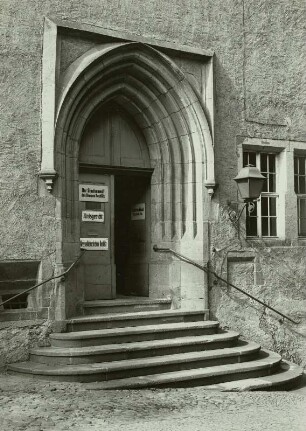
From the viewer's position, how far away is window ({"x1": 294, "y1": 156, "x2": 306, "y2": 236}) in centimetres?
1120

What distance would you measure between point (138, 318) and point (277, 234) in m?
3.22

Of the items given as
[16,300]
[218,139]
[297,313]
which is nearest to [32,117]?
[16,300]

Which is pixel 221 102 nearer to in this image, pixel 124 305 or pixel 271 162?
pixel 271 162

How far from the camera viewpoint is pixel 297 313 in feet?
35.6

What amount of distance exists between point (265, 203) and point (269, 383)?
366 cm

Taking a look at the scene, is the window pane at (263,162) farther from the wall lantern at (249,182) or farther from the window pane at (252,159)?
the wall lantern at (249,182)

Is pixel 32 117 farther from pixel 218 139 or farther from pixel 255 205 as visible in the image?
pixel 255 205

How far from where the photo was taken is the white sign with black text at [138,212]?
10328 millimetres

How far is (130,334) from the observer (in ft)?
27.6

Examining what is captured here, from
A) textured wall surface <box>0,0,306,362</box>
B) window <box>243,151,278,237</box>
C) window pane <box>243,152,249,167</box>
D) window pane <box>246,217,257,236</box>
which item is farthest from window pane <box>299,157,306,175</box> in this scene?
window pane <box>246,217,257,236</box>

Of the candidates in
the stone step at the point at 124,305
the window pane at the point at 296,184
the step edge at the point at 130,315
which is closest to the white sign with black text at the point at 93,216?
the stone step at the point at 124,305

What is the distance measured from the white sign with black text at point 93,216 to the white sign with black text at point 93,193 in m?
0.18

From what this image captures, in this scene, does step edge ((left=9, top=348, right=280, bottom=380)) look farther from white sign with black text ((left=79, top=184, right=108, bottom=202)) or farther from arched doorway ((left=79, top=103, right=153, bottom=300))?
white sign with black text ((left=79, top=184, right=108, bottom=202))

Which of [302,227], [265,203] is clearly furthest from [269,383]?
[302,227]
